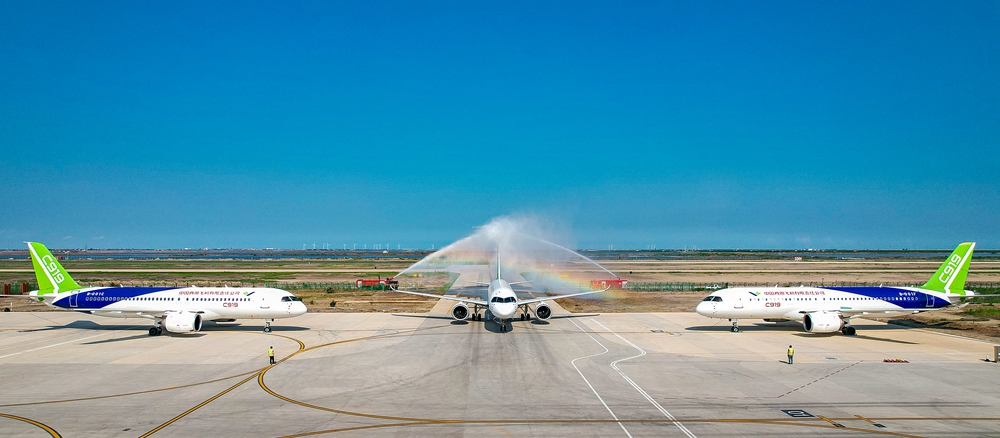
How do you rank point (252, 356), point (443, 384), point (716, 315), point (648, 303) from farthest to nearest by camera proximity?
point (648, 303) < point (716, 315) < point (252, 356) < point (443, 384)

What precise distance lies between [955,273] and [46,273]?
7380 cm

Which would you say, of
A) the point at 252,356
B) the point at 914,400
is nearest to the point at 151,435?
the point at 252,356

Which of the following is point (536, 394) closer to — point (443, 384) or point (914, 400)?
point (443, 384)

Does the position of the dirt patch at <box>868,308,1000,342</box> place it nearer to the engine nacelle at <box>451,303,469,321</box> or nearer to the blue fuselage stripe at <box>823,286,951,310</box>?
the blue fuselage stripe at <box>823,286,951,310</box>

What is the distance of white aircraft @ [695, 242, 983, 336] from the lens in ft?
145

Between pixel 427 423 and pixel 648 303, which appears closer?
pixel 427 423

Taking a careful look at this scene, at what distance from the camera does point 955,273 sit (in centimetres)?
4547

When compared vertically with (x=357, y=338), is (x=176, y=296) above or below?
above

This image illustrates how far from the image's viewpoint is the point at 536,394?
25.4 metres

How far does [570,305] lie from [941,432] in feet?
157

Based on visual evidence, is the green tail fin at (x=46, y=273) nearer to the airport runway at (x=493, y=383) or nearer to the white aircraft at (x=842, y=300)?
the airport runway at (x=493, y=383)

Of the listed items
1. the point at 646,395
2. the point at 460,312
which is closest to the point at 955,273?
the point at 646,395

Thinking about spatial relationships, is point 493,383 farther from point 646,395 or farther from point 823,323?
point 823,323

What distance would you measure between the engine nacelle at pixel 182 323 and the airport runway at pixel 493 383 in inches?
33.1
